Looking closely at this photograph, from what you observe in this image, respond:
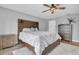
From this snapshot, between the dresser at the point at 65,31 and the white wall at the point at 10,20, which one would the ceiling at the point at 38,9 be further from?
the dresser at the point at 65,31

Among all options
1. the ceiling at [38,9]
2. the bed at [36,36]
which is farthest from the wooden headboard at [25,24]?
the ceiling at [38,9]

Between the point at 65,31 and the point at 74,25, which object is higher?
the point at 74,25

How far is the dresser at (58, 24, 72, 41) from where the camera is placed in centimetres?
124

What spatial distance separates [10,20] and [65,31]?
0.98 metres

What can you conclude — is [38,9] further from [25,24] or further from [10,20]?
[10,20]

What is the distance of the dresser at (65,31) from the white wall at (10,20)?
0.29m

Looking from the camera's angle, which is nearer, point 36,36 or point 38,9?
point 38,9

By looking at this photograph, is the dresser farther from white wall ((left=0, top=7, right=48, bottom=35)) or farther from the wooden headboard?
the wooden headboard

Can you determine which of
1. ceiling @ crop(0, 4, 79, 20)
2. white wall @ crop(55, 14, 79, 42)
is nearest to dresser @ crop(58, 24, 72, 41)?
white wall @ crop(55, 14, 79, 42)

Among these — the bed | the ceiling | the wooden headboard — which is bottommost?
the bed

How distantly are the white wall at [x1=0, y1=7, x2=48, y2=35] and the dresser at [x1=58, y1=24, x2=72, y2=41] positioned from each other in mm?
286

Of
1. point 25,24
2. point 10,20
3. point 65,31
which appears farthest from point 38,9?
point 65,31

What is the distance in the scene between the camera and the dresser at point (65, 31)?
1.24 metres

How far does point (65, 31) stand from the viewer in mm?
1263
